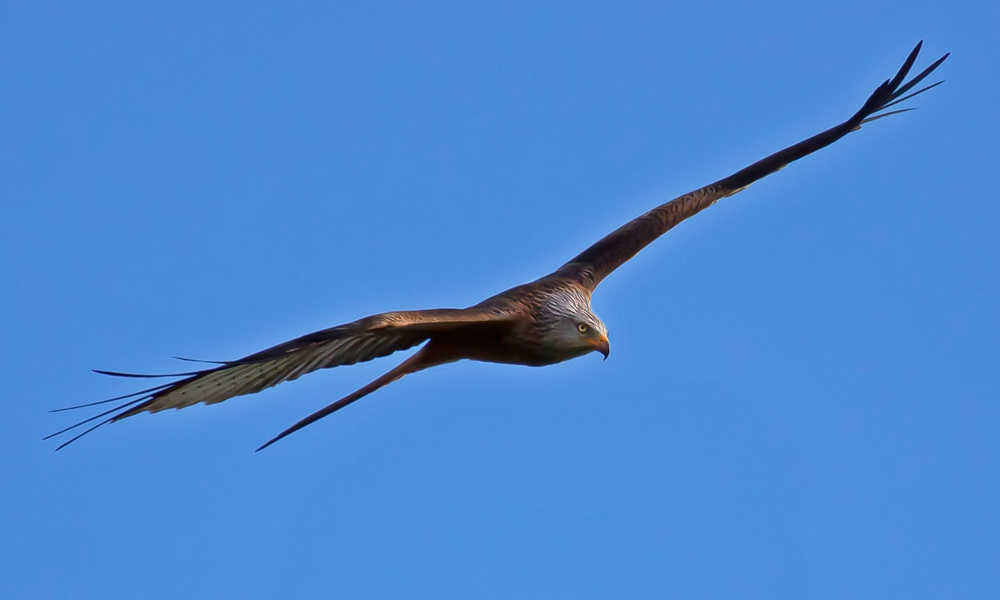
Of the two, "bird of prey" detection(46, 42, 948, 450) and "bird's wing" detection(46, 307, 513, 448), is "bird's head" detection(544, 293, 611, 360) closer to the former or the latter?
"bird of prey" detection(46, 42, 948, 450)

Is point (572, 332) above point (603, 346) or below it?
above

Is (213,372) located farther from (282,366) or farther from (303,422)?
(303,422)

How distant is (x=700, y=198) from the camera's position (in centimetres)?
1124

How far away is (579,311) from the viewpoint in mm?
9477

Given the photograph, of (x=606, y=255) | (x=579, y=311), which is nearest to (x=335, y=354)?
(x=579, y=311)

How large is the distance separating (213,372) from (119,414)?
0.58 meters

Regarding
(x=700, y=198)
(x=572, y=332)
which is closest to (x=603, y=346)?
(x=572, y=332)

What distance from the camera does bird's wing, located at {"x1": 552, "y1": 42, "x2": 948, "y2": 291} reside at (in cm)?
1079

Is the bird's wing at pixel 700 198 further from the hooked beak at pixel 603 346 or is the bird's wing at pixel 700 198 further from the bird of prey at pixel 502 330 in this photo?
the hooked beak at pixel 603 346

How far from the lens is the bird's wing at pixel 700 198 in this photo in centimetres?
1079

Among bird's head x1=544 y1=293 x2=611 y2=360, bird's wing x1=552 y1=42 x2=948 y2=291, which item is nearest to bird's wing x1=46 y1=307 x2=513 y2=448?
bird's head x1=544 y1=293 x2=611 y2=360

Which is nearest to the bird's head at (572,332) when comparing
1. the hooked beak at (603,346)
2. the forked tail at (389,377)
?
the hooked beak at (603,346)

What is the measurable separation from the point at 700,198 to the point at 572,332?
8.36 ft

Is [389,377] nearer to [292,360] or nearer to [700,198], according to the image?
[292,360]
